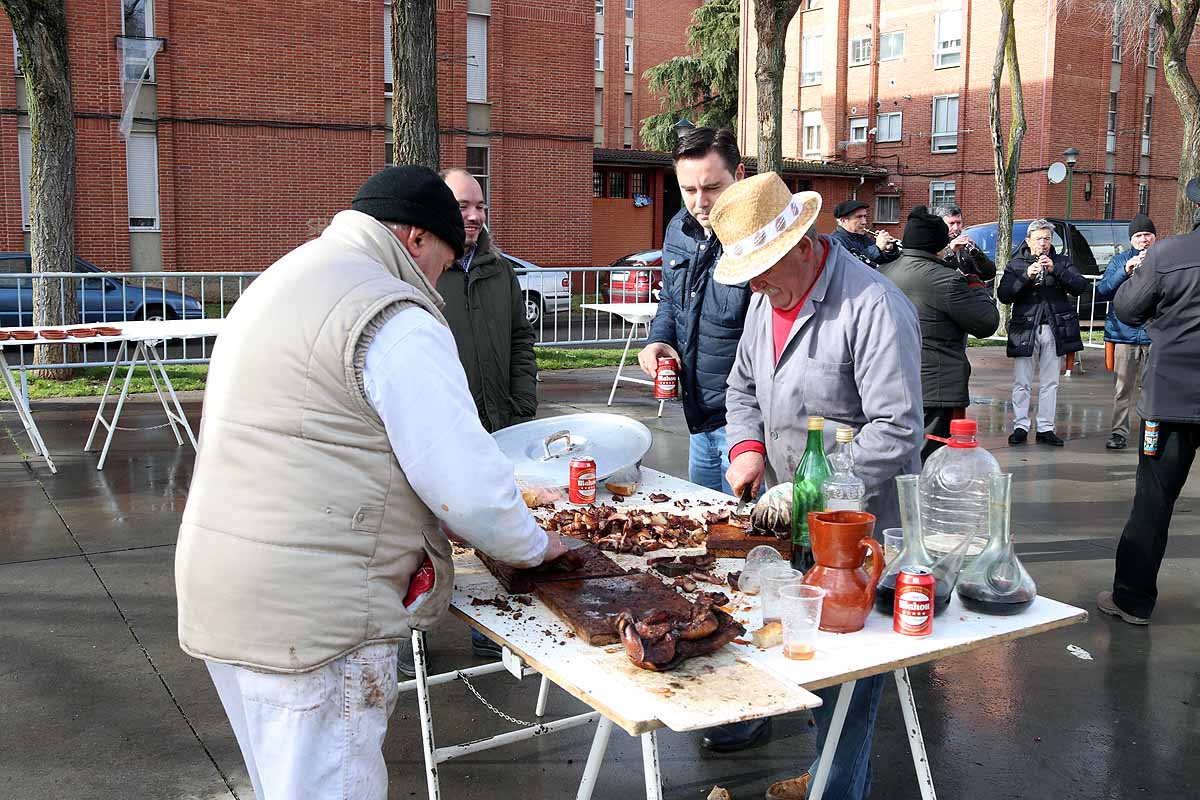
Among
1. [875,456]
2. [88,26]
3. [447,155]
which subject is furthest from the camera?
[447,155]

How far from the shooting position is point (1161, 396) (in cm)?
512

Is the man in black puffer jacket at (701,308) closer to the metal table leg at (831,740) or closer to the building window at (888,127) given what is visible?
the metal table leg at (831,740)

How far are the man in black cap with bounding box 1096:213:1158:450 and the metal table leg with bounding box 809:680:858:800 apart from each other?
25.4 feet

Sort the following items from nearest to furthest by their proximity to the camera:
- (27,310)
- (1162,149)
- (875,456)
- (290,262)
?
1. (290,262)
2. (875,456)
3. (27,310)
4. (1162,149)

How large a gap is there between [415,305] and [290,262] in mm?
293

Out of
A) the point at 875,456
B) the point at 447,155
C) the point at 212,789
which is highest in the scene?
the point at 447,155

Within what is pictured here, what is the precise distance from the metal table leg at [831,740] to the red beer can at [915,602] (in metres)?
0.40

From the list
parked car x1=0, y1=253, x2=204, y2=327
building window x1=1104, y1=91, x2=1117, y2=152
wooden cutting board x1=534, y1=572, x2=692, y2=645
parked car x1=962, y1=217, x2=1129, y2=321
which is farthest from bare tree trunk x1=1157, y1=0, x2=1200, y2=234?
wooden cutting board x1=534, y1=572, x2=692, y2=645

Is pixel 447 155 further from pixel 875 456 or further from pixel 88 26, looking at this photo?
pixel 875 456

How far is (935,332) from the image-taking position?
6.80m

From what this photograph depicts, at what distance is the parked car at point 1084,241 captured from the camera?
72.9 ft

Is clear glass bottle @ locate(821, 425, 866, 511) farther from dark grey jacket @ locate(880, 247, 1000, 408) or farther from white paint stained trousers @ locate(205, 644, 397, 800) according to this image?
dark grey jacket @ locate(880, 247, 1000, 408)

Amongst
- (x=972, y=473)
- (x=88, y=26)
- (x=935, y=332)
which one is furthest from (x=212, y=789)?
(x=88, y=26)

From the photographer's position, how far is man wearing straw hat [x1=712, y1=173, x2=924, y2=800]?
3.06 meters
